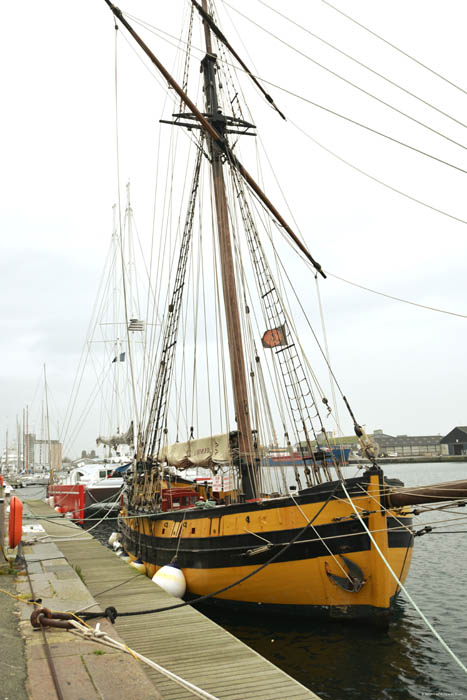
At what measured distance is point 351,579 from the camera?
32.9 feet

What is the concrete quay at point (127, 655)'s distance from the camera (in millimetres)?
4465

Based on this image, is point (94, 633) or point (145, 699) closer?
point (145, 699)

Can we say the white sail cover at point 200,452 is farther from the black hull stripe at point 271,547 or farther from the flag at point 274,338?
the flag at point 274,338

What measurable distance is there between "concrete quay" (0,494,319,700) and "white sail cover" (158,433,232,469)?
4.18m

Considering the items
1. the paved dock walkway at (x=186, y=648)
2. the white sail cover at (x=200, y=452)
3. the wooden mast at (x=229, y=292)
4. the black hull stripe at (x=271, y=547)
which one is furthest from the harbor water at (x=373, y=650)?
the white sail cover at (x=200, y=452)

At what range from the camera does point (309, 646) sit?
9.88 meters

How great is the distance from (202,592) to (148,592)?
2330 mm

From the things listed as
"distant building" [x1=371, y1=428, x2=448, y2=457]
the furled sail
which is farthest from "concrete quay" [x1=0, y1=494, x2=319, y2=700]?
"distant building" [x1=371, y1=428, x2=448, y2=457]

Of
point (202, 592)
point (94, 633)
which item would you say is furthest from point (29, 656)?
point (202, 592)

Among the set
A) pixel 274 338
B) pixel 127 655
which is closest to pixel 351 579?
pixel 127 655

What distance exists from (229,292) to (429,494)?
828cm

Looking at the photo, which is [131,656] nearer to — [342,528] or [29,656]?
[29,656]

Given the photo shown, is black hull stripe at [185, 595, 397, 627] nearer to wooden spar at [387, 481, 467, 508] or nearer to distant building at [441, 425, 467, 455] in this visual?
wooden spar at [387, 481, 467, 508]

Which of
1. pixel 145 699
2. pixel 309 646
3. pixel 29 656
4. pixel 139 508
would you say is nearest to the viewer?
pixel 145 699
